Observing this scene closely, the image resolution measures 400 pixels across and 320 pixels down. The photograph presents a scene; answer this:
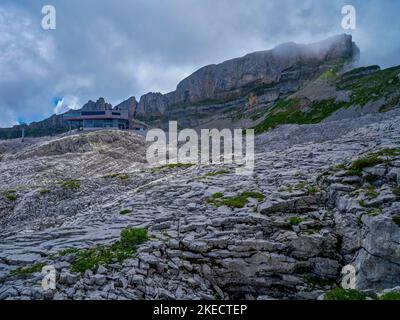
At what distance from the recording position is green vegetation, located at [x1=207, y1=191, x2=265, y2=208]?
19875mm

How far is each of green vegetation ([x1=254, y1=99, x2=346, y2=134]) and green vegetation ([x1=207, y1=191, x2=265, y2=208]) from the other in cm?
8357

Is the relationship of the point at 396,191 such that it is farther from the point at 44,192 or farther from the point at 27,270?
the point at 44,192

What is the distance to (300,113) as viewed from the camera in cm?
12250

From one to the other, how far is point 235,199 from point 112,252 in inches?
343

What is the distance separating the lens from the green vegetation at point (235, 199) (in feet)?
65.2

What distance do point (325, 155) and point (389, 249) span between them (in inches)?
729

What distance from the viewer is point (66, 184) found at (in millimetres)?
35562

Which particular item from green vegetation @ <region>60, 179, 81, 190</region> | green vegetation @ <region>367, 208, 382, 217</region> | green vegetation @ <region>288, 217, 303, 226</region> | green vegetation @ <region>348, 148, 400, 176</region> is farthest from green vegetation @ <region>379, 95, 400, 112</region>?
green vegetation @ <region>288, 217, 303, 226</region>

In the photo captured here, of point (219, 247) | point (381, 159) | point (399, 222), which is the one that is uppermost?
point (381, 159)
